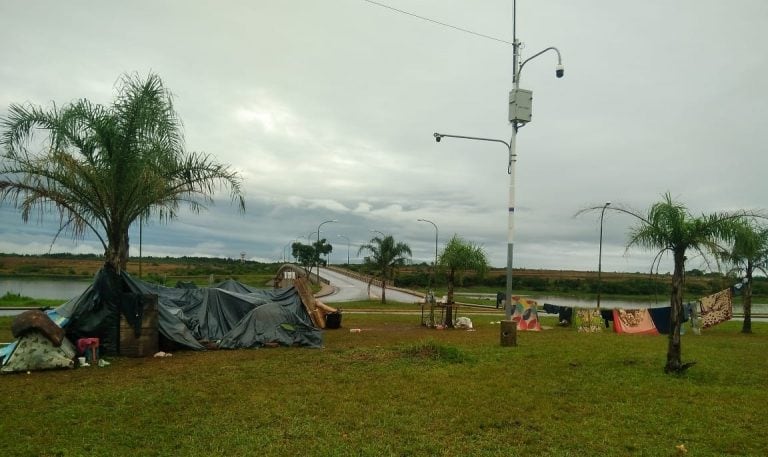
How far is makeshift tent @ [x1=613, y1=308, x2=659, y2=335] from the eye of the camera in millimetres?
22234

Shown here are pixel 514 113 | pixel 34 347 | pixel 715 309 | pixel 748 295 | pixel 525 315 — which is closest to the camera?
pixel 34 347

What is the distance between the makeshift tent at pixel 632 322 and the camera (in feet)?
72.9

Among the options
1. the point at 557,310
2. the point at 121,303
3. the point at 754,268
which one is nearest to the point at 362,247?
the point at 557,310

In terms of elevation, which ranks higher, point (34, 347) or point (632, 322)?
point (34, 347)

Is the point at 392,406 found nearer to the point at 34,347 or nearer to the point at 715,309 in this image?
the point at 34,347

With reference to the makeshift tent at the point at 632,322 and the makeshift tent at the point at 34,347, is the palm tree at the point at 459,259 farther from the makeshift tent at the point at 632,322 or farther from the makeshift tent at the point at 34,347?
the makeshift tent at the point at 34,347

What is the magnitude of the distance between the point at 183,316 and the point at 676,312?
12.8 meters

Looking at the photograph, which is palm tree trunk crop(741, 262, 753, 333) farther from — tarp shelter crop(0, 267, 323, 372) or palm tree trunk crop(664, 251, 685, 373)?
tarp shelter crop(0, 267, 323, 372)

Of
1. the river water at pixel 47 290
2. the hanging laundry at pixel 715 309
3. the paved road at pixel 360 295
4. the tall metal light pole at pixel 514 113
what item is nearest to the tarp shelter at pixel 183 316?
the tall metal light pole at pixel 514 113

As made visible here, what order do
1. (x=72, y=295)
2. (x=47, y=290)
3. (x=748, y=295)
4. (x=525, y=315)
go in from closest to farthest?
1. (x=748, y=295)
2. (x=525, y=315)
3. (x=72, y=295)
4. (x=47, y=290)

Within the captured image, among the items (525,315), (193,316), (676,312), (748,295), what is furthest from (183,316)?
(748,295)

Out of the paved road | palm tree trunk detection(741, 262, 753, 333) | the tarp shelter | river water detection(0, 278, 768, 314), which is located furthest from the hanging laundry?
the paved road

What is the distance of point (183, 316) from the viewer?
15.6 metres

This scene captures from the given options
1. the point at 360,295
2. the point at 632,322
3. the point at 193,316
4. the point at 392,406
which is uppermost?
the point at 193,316
